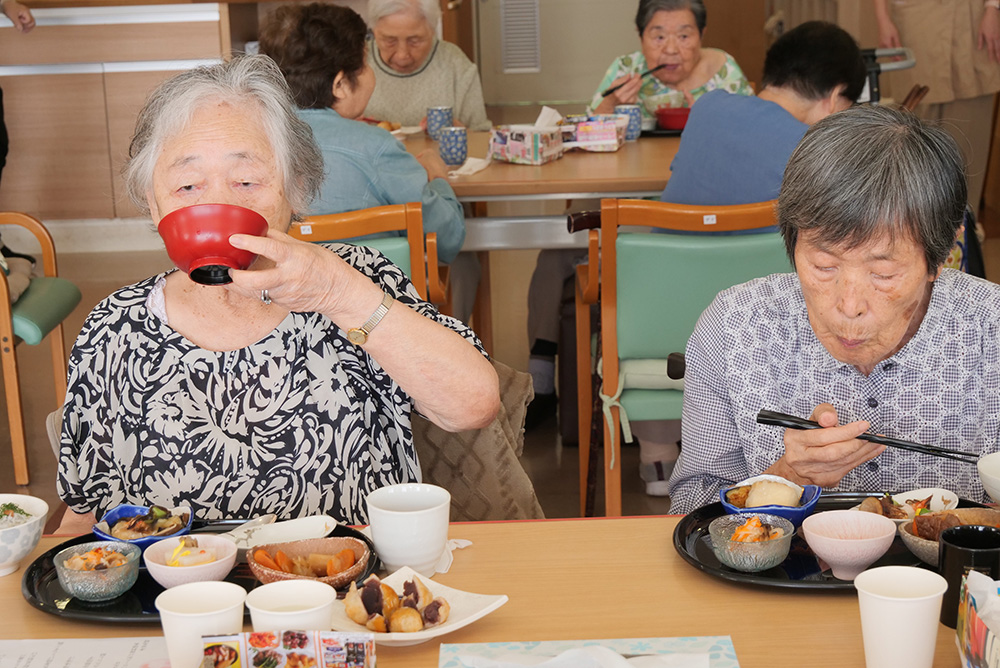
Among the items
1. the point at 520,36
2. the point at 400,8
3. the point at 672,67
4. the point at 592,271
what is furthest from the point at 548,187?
the point at 520,36

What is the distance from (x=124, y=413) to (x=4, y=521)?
34 centimetres

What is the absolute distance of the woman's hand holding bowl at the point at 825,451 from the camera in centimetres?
147

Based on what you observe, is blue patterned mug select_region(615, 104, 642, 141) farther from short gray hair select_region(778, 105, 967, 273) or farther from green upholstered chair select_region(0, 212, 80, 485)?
short gray hair select_region(778, 105, 967, 273)

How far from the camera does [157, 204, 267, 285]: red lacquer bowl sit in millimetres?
1323

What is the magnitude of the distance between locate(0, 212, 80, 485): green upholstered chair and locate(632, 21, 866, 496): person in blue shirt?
1856mm

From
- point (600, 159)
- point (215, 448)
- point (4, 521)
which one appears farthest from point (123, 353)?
point (600, 159)

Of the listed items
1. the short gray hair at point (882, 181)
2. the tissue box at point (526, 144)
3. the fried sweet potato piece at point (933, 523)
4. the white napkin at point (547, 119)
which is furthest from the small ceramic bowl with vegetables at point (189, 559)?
the white napkin at point (547, 119)

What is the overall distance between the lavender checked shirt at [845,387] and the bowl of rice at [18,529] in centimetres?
94

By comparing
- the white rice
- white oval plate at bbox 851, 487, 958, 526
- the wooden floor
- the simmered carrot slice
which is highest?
the white rice

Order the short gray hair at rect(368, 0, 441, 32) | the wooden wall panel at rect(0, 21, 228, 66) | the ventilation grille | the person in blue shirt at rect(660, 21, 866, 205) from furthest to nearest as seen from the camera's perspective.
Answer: the ventilation grille < the wooden wall panel at rect(0, 21, 228, 66) < the short gray hair at rect(368, 0, 441, 32) < the person in blue shirt at rect(660, 21, 866, 205)

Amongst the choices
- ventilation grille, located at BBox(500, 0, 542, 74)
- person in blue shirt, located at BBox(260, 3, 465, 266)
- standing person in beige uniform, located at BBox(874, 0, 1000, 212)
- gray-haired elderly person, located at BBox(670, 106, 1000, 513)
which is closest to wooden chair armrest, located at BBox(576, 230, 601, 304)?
person in blue shirt, located at BBox(260, 3, 465, 266)

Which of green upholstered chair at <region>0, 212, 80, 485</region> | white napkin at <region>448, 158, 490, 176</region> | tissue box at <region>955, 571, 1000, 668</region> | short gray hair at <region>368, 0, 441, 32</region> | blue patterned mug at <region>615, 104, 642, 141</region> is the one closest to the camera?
tissue box at <region>955, 571, 1000, 668</region>

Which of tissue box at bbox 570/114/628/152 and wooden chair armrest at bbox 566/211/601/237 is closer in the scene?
wooden chair armrest at bbox 566/211/601/237

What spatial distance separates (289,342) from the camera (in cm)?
168
